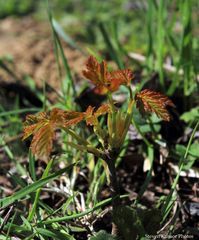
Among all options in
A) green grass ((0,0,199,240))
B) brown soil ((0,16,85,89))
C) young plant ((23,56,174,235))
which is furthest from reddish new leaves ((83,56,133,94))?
brown soil ((0,16,85,89))

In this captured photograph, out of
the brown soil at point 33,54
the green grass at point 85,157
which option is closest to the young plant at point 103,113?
the green grass at point 85,157

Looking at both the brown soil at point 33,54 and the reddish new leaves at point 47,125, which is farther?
the brown soil at point 33,54

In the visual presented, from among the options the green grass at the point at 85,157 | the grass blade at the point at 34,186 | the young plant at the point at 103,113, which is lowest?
the green grass at the point at 85,157

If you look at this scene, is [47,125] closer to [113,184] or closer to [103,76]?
[103,76]

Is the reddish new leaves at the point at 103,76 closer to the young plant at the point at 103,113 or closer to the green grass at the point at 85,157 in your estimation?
the young plant at the point at 103,113

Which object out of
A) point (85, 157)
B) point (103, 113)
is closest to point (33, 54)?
point (85, 157)

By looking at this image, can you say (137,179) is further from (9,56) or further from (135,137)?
(9,56)

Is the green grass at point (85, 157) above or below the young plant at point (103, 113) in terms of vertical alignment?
below

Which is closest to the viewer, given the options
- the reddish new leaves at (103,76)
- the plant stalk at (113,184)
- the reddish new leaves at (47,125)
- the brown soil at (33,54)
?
the reddish new leaves at (47,125)
